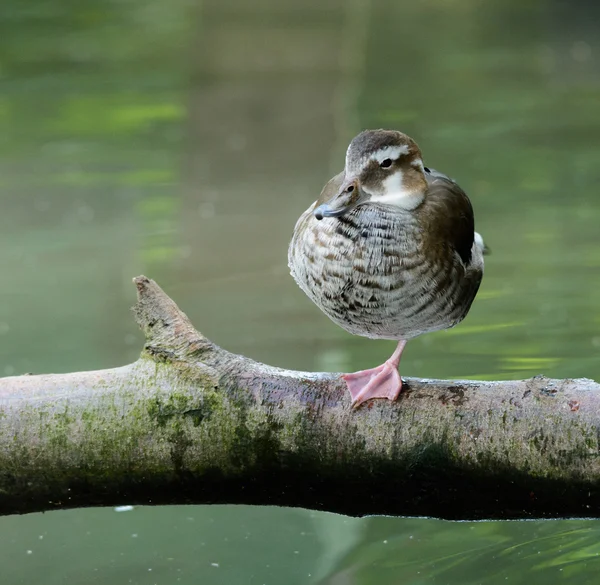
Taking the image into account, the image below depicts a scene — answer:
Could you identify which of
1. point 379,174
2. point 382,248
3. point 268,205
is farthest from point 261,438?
point 268,205

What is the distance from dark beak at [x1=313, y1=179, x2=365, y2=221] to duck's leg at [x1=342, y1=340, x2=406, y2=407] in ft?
0.80

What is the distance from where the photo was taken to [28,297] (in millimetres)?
3584

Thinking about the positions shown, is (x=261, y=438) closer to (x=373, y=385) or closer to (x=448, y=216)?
(x=373, y=385)

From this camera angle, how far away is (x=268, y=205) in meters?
4.57

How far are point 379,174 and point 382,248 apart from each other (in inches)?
4.7

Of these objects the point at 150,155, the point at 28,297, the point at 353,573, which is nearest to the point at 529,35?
the point at 150,155

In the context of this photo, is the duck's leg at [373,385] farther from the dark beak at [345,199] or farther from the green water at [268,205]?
the green water at [268,205]

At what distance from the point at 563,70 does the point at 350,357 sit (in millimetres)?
4250

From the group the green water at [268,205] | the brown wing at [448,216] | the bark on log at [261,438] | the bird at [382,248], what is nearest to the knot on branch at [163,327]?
the bark on log at [261,438]

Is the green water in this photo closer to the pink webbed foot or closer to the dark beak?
the pink webbed foot

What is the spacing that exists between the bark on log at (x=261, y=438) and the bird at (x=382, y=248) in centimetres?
9

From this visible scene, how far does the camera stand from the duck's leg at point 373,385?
1582mm

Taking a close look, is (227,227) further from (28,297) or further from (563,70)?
(563,70)

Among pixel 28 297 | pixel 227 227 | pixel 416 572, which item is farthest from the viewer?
pixel 227 227
